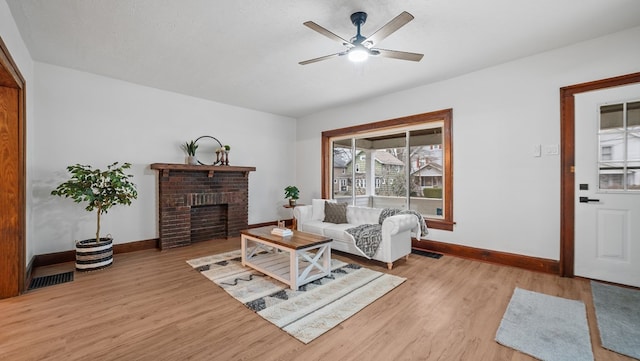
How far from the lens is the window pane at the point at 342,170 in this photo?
5.95 m

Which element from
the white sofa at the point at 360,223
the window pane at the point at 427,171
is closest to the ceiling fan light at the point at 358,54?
the white sofa at the point at 360,223

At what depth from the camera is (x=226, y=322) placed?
2.19 metres

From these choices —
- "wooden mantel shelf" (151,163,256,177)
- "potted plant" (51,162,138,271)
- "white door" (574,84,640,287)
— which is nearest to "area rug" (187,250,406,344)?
"potted plant" (51,162,138,271)

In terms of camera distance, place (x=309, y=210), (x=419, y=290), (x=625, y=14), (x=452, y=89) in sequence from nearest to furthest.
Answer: (x=625, y=14), (x=419, y=290), (x=452, y=89), (x=309, y=210)

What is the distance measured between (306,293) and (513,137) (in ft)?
10.7

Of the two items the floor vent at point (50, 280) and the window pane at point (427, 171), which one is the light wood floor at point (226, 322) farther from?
the window pane at point (427, 171)

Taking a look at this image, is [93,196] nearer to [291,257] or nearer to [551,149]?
[291,257]

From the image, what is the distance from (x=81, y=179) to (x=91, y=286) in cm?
136

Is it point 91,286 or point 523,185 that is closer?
point 91,286

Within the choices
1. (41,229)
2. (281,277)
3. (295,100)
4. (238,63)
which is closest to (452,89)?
(295,100)

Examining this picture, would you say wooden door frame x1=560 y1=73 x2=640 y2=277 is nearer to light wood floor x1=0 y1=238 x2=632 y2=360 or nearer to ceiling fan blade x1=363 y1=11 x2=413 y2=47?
light wood floor x1=0 y1=238 x2=632 y2=360

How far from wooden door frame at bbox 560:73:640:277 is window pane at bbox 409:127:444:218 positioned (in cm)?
149

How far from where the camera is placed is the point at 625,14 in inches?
100

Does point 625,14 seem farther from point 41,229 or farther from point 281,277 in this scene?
point 41,229
